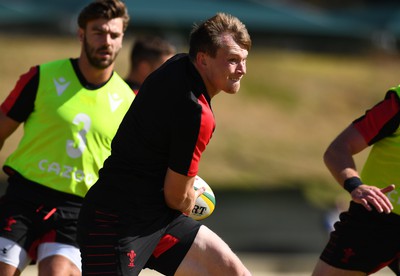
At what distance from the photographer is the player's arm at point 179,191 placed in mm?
4707

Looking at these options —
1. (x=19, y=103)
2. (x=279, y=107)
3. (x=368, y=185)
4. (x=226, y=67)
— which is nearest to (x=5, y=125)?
(x=19, y=103)

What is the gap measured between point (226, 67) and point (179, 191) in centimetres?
70

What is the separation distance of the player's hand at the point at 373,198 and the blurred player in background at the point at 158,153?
3.17 ft

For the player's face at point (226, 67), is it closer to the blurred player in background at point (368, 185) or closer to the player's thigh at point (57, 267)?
the blurred player in background at point (368, 185)

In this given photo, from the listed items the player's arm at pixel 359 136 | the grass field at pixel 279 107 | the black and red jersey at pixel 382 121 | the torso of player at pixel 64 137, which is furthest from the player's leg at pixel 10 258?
the grass field at pixel 279 107

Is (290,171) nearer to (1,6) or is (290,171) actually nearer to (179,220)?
(1,6)

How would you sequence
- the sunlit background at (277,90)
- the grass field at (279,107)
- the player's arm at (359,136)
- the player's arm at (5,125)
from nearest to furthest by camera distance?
the player's arm at (359,136) < the player's arm at (5,125) < the sunlit background at (277,90) < the grass field at (279,107)

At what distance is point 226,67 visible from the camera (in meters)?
4.77

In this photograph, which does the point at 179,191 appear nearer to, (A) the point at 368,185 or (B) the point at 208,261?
(B) the point at 208,261

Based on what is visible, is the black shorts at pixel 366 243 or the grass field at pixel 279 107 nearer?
the black shorts at pixel 366 243

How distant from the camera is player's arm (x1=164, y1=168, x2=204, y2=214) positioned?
471 centimetres

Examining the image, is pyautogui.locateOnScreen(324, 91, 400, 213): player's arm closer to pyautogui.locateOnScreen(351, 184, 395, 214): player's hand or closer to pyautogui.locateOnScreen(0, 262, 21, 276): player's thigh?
pyautogui.locateOnScreen(351, 184, 395, 214): player's hand

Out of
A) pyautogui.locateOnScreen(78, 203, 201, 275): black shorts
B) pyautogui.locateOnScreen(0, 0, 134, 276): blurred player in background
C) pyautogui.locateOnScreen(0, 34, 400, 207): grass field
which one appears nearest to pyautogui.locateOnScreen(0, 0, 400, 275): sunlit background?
pyautogui.locateOnScreen(0, 34, 400, 207): grass field

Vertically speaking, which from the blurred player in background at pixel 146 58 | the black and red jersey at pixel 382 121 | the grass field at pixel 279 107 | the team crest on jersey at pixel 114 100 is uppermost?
the black and red jersey at pixel 382 121
